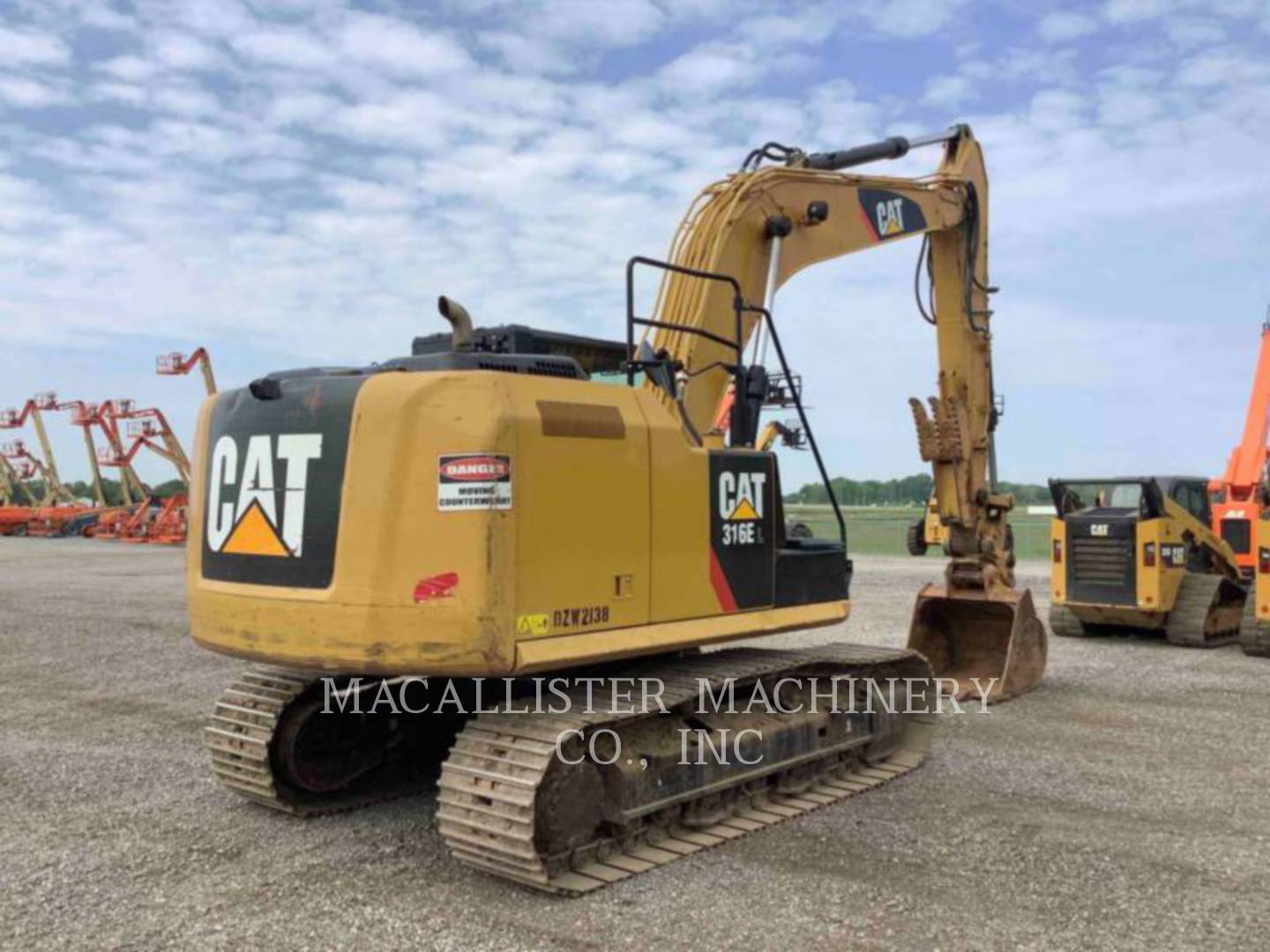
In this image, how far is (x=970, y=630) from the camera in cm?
1018

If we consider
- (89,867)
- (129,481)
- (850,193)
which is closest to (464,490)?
(89,867)

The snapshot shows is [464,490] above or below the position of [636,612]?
above

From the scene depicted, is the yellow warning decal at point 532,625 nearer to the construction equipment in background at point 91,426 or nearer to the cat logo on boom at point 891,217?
the cat logo on boom at point 891,217

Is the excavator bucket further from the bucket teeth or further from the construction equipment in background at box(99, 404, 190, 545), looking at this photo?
the construction equipment in background at box(99, 404, 190, 545)

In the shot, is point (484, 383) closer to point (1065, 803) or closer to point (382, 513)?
point (382, 513)

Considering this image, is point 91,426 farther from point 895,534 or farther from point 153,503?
point 895,534

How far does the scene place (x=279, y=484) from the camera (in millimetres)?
5293

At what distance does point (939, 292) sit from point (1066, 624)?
5.54 m

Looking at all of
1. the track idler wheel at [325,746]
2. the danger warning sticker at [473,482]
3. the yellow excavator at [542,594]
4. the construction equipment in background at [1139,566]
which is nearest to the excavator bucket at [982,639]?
the yellow excavator at [542,594]

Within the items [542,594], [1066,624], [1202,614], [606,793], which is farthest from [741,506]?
[1066,624]

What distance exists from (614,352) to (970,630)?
15.5 feet

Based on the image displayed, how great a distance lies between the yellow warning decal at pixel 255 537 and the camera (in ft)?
17.3

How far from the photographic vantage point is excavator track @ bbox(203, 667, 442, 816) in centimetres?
614

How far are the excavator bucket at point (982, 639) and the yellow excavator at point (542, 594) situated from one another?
7.26 feet
